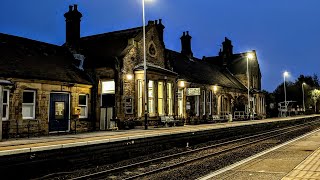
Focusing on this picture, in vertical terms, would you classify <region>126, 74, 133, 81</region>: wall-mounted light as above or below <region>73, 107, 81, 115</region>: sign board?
above

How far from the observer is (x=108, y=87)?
25.4 m

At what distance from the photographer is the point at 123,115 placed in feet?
82.3

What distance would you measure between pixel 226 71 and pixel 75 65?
33.7 m

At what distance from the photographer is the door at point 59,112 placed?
21312 mm

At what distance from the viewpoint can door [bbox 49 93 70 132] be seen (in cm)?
2131

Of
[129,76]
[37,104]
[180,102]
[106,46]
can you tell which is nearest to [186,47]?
[180,102]

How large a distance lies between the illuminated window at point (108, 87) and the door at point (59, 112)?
3.67m

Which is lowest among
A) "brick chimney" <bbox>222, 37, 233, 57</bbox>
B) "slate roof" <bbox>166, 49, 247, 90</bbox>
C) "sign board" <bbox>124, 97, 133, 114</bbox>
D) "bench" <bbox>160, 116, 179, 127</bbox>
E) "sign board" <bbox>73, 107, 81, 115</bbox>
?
"bench" <bbox>160, 116, 179, 127</bbox>

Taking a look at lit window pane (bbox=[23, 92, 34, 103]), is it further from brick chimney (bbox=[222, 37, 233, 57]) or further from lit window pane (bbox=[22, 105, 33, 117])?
brick chimney (bbox=[222, 37, 233, 57])

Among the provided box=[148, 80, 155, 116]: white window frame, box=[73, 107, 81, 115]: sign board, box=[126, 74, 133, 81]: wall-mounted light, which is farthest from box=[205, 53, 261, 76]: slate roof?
box=[73, 107, 81, 115]: sign board

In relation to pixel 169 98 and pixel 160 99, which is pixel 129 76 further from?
pixel 169 98

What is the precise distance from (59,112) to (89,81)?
3.80 meters

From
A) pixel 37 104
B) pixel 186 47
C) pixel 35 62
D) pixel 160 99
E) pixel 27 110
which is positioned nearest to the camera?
pixel 27 110

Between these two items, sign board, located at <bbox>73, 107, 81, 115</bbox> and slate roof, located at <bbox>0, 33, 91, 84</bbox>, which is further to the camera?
sign board, located at <bbox>73, 107, 81, 115</bbox>
